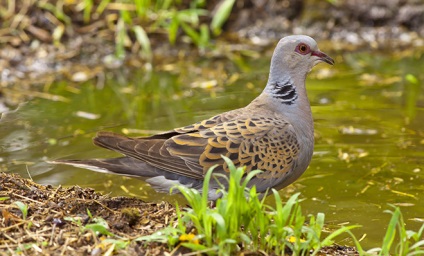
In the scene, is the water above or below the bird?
below

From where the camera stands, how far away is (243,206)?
371cm

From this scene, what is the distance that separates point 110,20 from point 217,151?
5076 mm

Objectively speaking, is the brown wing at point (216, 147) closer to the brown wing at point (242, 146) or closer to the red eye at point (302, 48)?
the brown wing at point (242, 146)

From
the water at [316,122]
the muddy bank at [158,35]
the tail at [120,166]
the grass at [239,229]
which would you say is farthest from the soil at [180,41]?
the grass at [239,229]

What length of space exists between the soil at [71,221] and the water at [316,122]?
39.7 inches

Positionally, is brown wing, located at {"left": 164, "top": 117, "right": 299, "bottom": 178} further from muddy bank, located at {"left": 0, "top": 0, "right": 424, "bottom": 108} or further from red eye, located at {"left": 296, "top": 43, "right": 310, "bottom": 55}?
muddy bank, located at {"left": 0, "top": 0, "right": 424, "bottom": 108}

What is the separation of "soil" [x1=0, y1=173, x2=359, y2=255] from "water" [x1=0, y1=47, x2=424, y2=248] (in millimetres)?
1009

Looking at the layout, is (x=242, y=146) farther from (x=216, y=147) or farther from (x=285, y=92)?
(x=285, y=92)

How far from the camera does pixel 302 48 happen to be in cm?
534

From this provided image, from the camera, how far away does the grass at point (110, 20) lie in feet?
30.3

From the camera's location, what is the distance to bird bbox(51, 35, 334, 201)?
15.7 ft

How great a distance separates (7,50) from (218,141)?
5.04 metres

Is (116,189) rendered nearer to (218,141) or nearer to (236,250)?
(218,141)

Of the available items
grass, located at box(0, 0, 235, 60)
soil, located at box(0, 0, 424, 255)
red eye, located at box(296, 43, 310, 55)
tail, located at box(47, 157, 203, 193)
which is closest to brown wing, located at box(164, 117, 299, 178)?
tail, located at box(47, 157, 203, 193)
